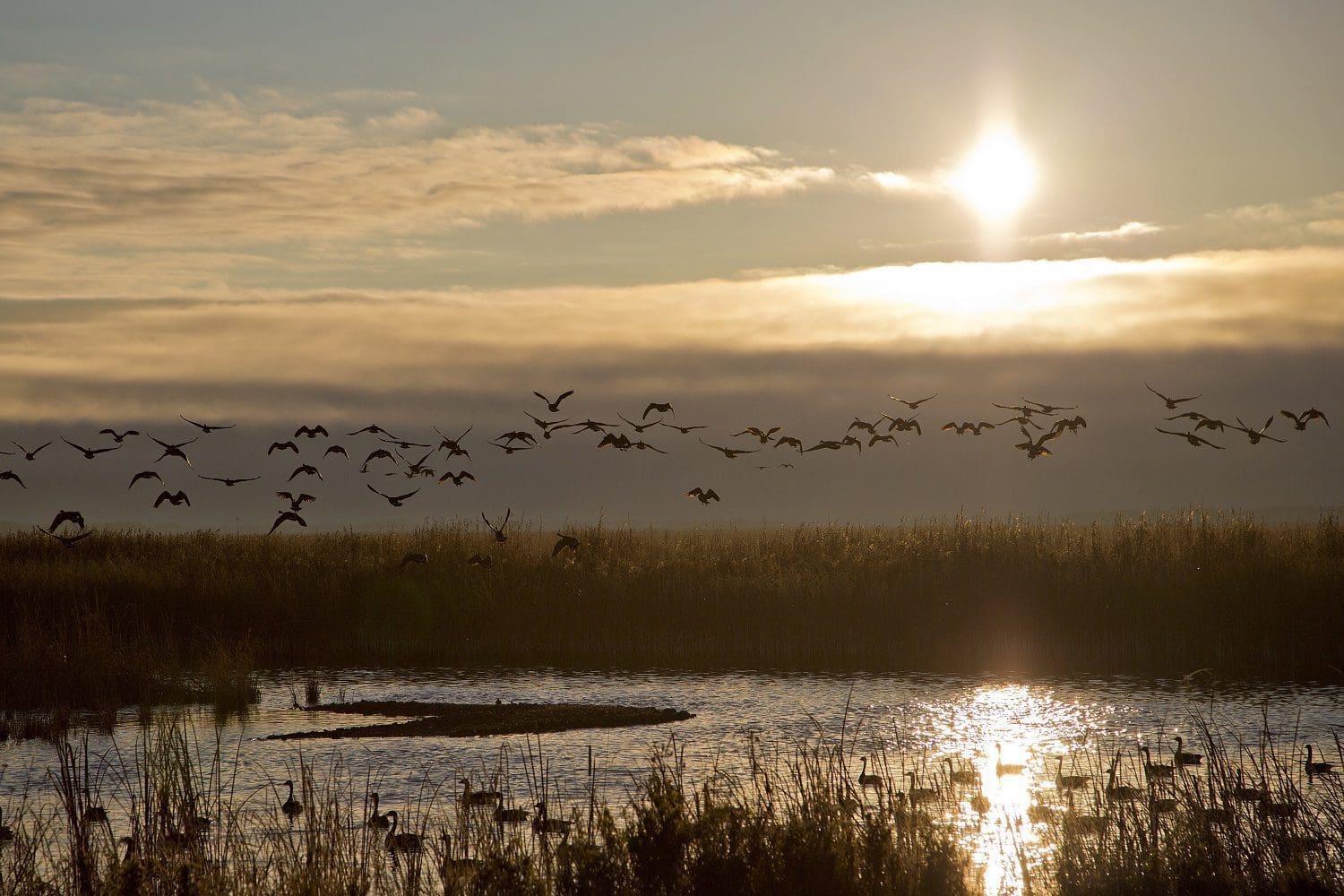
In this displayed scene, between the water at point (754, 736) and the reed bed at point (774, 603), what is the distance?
111 inches

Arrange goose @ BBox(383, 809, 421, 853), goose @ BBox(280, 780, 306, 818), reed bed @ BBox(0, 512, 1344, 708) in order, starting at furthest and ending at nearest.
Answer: reed bed @ BBox(0, 512, 1344, 708)
goose @ BBox(280, 780, 306, 818)
goose @ BBox(383, 809, 421, 853)

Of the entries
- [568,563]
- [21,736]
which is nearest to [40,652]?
[21,736]

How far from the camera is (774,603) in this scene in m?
31.5

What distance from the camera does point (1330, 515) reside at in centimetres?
3381

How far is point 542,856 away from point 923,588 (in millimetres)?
22832

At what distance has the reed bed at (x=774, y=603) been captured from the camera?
28.9 meters

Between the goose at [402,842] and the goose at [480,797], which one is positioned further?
the goose at [402,842]

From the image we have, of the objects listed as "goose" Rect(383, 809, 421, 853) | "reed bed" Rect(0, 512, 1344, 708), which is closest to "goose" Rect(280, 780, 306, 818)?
"goose" Rect(383, 809, 421, 853)

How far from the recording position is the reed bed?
2888cm

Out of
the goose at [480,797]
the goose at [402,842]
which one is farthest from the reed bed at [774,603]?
the goose at [402,842]

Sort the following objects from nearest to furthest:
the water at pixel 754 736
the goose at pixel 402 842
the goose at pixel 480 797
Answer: the goose at pixel 480 797 → the goose at pixel 402 842 → the water at pixel 754 736

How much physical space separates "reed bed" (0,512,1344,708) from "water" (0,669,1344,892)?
2.82m

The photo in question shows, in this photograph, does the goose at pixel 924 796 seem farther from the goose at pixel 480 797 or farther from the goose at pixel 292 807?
the goose at pixel 292 807

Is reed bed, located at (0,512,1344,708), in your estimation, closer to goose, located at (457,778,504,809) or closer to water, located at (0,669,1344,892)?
water, located at (0,669,1344,892)
